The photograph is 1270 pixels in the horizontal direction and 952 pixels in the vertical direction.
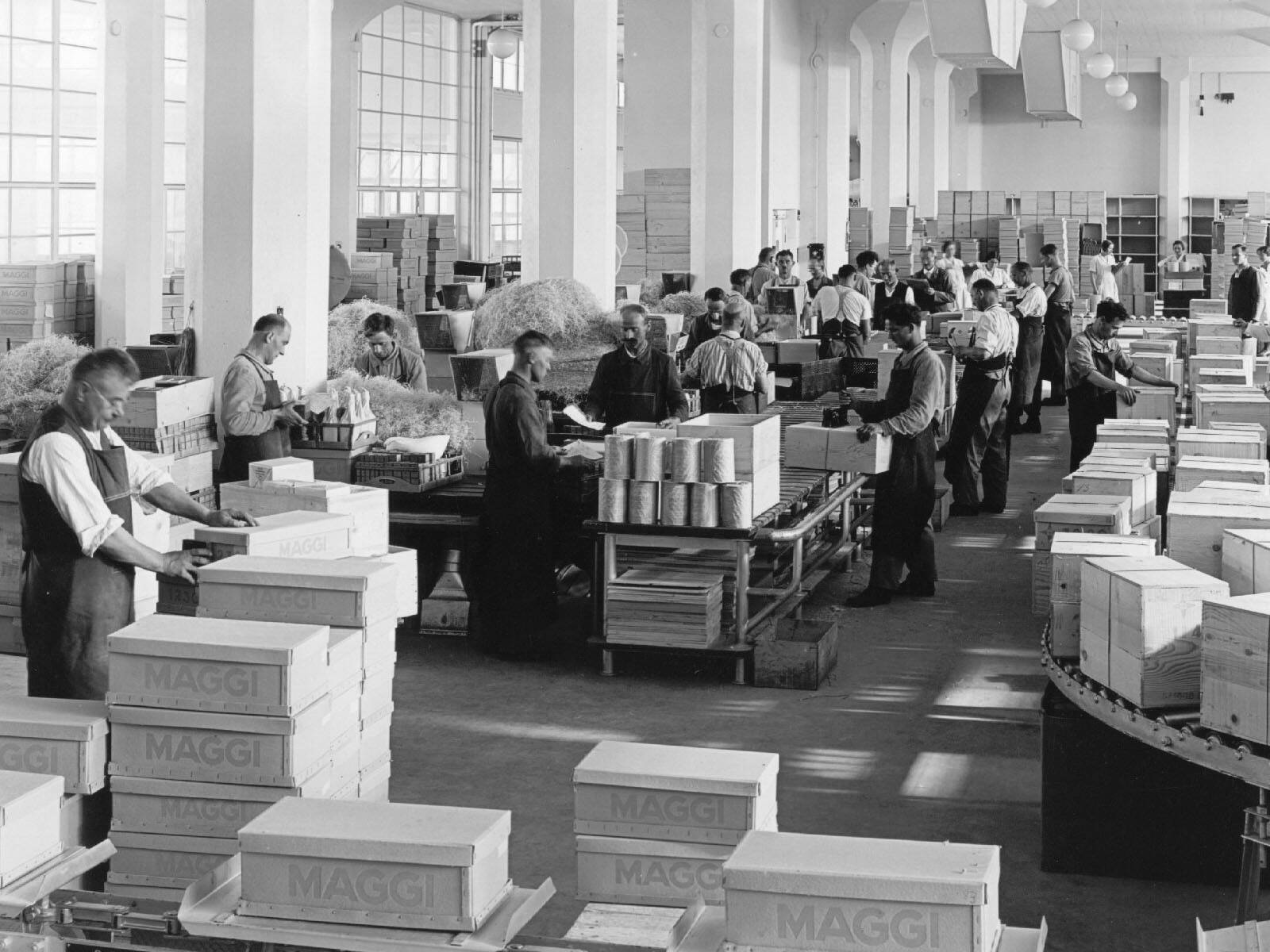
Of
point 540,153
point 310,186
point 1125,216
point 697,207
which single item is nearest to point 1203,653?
point 310,186

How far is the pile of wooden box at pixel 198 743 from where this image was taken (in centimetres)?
445

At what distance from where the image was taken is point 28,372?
36.5ft

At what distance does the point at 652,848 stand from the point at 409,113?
28413 mm

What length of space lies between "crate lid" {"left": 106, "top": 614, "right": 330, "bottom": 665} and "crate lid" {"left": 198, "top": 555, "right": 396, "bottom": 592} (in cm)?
28

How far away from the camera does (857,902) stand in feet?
11.3

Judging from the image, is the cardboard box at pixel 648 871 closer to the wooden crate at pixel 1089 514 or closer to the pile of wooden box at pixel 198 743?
the pile of wooden box at pixel 198 743

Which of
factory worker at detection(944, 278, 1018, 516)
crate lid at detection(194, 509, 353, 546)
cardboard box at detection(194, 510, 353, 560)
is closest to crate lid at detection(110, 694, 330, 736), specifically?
cardboard box at detection(194, 510, 353, 560)

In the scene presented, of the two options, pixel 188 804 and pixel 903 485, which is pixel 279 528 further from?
pixel 903 485

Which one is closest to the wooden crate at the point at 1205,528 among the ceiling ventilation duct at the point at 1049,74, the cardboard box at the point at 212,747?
the cardboard box at the point at 212,747

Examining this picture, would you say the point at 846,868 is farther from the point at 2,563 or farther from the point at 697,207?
the point at 697,207

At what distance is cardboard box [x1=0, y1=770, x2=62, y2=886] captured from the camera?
12.5 ft

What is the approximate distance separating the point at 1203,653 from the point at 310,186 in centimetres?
667

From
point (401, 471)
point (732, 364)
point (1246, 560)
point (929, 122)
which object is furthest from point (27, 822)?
point (929, 122)

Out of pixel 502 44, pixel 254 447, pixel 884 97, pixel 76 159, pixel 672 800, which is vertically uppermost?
pixel 884 97
